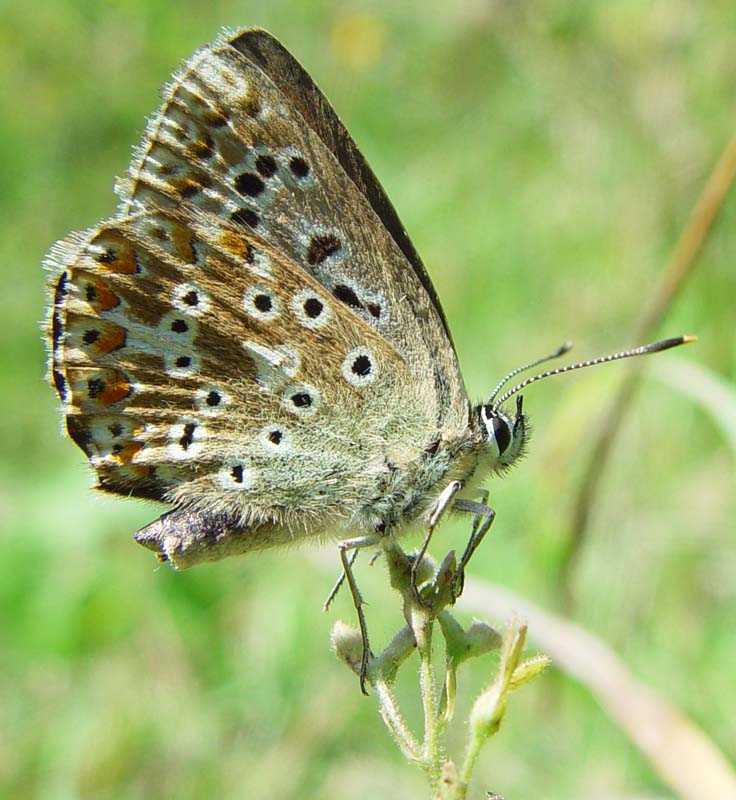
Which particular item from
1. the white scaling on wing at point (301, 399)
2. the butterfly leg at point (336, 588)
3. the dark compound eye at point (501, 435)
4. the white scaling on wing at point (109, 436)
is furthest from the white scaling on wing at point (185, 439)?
the dark compound eye at point (501, 435)

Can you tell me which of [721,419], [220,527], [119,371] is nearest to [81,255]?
[119,371]

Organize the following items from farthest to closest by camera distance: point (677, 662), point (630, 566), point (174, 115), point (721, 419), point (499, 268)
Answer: point (499, 268) < point (630, 566) < point (677, 662) < point (721, 419) < point (174, 115)

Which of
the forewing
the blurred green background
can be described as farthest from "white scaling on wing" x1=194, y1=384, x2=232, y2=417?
the blurred green background

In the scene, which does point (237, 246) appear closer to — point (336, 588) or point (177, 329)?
point (177, 329)

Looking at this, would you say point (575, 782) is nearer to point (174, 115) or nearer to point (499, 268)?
point (174, 115)

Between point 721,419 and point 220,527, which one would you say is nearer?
point 220,527

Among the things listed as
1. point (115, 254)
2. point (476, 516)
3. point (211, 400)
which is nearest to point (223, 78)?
point (115, 254)

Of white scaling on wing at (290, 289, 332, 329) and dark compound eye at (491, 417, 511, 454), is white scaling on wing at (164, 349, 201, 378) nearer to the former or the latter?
white scaling on wing at (290, 289, 332, 329)
